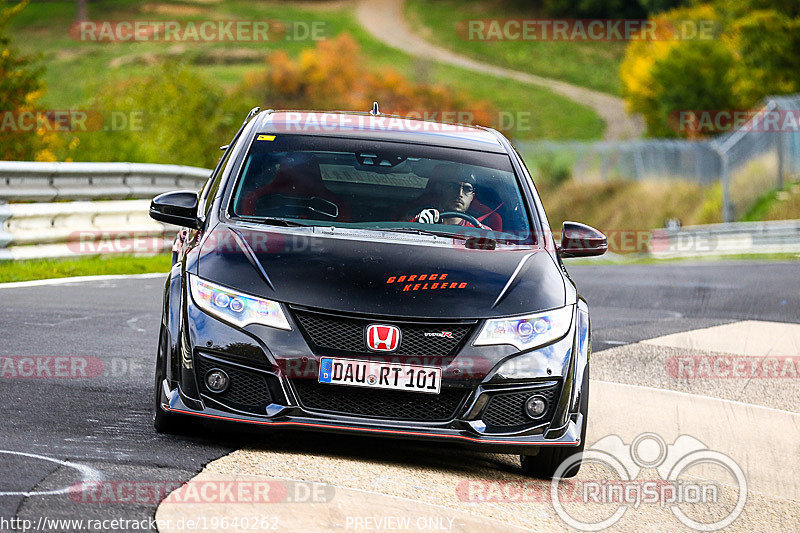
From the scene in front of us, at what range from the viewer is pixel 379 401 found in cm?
601

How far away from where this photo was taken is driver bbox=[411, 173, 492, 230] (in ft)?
23.4

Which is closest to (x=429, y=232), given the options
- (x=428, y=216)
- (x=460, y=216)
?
(x=428, y=216)

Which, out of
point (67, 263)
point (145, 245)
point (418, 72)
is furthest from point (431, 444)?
point (418, 72)

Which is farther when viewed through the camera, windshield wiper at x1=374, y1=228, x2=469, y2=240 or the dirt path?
the dirt path

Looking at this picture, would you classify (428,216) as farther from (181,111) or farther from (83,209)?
(181,111)

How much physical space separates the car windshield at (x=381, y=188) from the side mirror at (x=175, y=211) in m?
0.23

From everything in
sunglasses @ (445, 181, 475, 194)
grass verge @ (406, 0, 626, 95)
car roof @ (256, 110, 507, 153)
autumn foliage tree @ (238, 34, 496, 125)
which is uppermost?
car roof @ (256, 110, 507, 153)

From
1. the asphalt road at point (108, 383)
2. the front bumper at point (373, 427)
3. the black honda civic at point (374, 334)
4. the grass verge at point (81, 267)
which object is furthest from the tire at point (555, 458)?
the grass verge at point (81, 267)

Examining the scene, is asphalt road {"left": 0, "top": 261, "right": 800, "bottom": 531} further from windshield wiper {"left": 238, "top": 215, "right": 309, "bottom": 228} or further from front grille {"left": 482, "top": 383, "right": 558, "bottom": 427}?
windshield wiper {"left": 238, "top": 215, "right": 309, "bottom": 228}

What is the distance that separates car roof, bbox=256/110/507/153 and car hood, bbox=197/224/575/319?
38.3 inches

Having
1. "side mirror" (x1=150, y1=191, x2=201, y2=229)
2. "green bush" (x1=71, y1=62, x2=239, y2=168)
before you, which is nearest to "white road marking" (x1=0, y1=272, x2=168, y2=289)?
"side mirror" (x1=150, y1=191, x2=201, y2=229)

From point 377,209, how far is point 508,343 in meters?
1.37

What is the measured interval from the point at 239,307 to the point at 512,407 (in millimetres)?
1298

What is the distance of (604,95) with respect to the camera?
4402 inches
